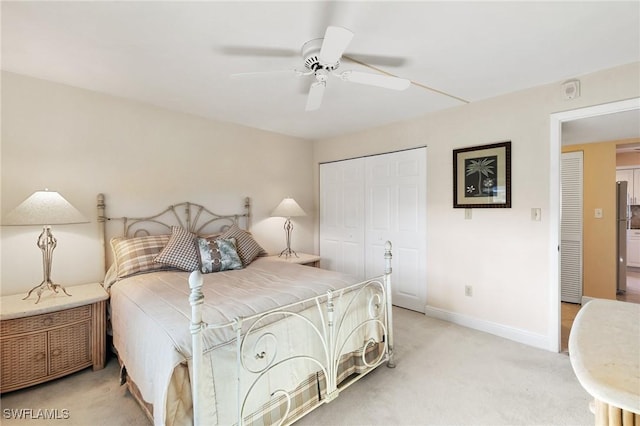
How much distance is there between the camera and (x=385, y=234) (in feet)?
13.3

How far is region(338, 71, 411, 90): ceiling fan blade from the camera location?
1884 millimetres

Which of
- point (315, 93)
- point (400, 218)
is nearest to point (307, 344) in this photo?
point (315, 93)

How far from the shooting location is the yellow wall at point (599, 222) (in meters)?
3.92

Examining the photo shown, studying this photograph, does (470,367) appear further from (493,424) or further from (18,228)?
(18,228)

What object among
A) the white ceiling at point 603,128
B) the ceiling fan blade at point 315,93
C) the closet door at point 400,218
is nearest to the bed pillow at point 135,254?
the ceiling fan blade at point 315,93

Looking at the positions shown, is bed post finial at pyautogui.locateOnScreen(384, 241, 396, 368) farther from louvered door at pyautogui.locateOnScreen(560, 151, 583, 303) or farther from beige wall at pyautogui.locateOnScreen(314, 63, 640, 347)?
louvered door at pyautogui.locateOnScreen(560, 151, 583, 303)

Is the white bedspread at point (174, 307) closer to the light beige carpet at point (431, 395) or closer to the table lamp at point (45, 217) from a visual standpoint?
the light beige carpet at point (431, 395)

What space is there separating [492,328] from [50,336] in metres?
3.94

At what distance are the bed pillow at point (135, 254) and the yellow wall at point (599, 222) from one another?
5.34 m

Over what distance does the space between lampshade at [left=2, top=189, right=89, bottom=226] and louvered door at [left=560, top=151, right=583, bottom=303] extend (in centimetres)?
548

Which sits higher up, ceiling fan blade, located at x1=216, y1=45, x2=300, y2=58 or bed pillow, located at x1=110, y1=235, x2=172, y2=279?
ceiling fan blade, located at x1=216, y1=45, x2=300, y2=58

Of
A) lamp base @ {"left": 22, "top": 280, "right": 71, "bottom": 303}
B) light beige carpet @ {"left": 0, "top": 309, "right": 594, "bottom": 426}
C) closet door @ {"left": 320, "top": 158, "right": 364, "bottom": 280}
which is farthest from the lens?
closet door @ {"left": 320, "top": 158, "right": 364, "bottom": 280}

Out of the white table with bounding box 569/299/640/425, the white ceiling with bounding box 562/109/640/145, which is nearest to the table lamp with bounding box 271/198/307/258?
the white ceiling with bounding box 562/109/640/145

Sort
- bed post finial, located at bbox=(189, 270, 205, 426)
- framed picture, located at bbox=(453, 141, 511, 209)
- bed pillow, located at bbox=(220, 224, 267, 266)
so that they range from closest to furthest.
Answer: bed post finial, located at bbox=(189, 270, 205, 426)
framed picture, located at bbox=(453, 141, 511, 209)
bed pillow, located at bbox=(220, 224, 267, 266)
